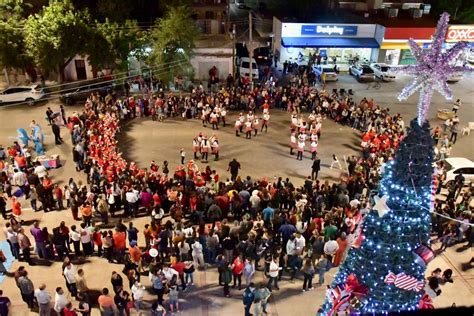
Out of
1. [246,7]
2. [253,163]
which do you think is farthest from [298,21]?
[253,163]

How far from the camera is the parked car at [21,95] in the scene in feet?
85.1

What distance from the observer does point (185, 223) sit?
15.0 metres

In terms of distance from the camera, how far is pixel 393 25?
111ft

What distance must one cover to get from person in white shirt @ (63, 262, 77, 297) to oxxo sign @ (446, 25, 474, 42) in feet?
104

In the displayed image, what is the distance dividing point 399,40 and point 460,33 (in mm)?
4427

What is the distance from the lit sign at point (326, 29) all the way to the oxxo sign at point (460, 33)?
274 inches

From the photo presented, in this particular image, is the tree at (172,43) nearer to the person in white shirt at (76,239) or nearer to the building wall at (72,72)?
the building wall at (72,72)

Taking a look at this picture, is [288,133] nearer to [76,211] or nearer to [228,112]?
[228,112]

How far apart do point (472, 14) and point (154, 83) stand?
2762cm

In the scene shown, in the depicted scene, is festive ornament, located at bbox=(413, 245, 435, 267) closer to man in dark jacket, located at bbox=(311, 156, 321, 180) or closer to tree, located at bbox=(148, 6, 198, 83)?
man in dark jacket, located at bbox=(311, 156, 321, 180)

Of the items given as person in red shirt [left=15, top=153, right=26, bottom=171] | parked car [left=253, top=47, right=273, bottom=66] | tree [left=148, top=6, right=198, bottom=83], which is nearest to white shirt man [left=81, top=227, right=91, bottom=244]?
person in red shirt [left=15, top=153, right=26, bottom=171]

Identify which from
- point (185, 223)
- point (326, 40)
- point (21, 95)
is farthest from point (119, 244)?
point (326, 40)

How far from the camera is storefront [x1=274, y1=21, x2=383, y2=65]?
33500 mm

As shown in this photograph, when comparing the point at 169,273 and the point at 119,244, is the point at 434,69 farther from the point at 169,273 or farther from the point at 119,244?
the point at 119,244
